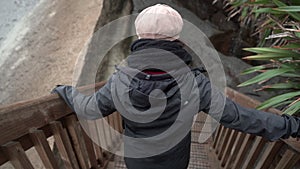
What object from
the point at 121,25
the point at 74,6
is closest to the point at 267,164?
the point at 121,25

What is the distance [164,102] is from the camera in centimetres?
105

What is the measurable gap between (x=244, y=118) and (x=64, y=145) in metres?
1.03

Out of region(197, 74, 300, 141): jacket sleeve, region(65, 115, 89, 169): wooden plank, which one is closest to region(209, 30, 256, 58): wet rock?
region(197, 74, 300, 141): jacket sleeve

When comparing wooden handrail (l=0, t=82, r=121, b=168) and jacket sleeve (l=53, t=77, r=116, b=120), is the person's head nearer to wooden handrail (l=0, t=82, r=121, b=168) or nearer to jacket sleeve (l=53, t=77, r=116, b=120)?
jacket sleeve (l=53, t=77, r=116, b=120)

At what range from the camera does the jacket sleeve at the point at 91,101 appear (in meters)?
1.11

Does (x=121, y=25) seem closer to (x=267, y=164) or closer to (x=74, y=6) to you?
(x=74, y=6)

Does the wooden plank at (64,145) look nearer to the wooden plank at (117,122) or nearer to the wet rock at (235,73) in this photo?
the wooden plank at (117,122)

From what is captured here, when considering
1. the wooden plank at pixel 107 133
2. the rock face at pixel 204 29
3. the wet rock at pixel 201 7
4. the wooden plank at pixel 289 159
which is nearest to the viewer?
the wooden plank at pixel 289 159

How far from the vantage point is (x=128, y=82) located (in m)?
1.03

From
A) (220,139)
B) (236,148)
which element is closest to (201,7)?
(220,139)

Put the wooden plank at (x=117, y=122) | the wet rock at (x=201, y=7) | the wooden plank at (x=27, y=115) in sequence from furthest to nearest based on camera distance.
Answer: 1. the wet rock at (x=201, y=7)
2. the wooden plank at (x=117, y=122)
3. the wooden plank at (x=27, y=115)

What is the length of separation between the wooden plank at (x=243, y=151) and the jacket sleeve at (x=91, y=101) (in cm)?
106

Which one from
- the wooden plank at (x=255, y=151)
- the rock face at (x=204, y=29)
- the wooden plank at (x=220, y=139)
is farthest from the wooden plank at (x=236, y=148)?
the rock face at (x=204, y=29)

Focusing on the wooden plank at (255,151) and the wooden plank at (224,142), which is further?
the wooden plank at (224,142)
